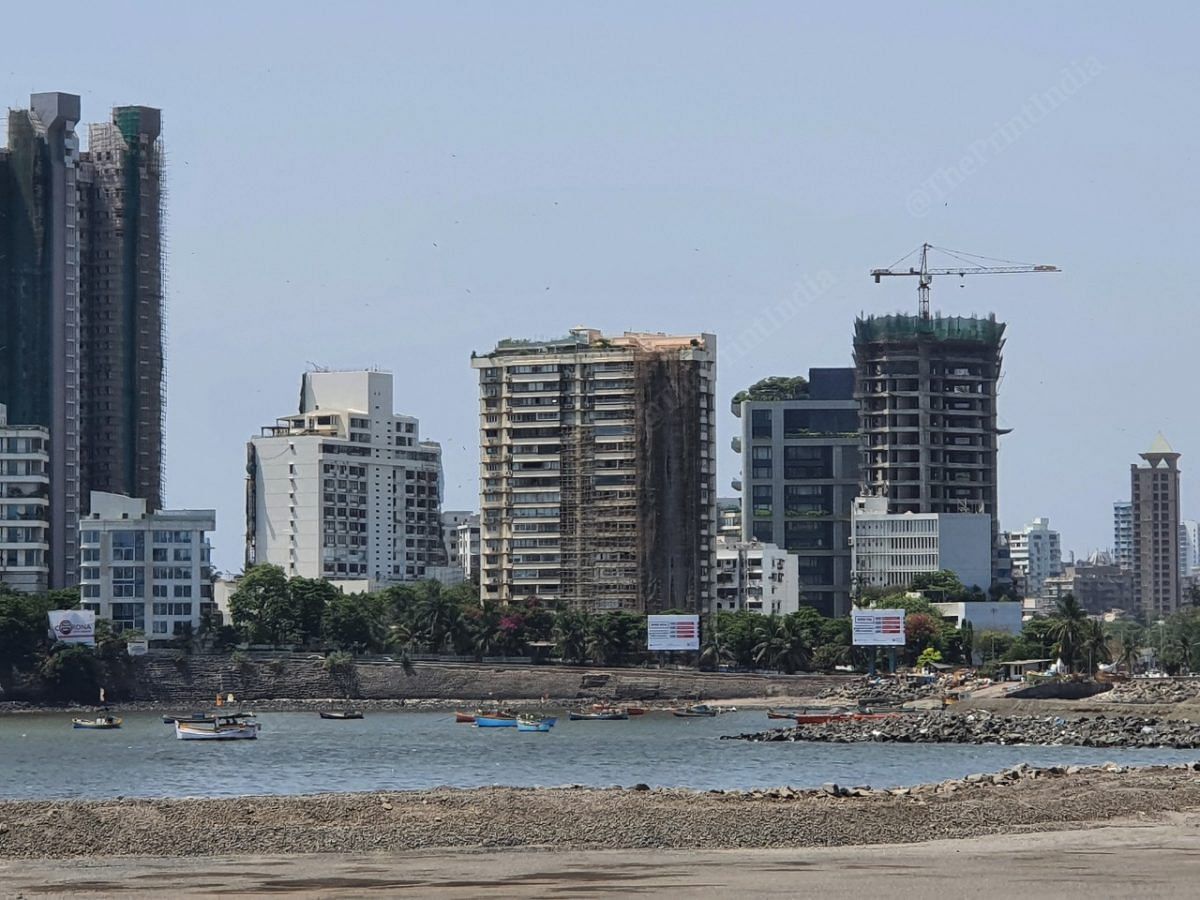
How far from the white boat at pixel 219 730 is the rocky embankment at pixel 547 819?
81453 millimetres

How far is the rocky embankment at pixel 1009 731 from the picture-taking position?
14675 cm

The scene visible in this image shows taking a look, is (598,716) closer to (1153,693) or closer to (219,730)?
(219,730)

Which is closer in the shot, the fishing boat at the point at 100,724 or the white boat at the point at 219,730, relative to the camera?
the white boat at the point at 219,730

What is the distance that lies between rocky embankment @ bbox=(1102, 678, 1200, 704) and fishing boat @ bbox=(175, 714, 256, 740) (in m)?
66.6

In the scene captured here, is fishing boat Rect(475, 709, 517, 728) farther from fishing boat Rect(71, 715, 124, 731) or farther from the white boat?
fishing boat Rect(71, 715, 124, 731)

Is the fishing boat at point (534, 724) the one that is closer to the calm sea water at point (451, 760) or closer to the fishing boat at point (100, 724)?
the calm sea water at point (451, 760)

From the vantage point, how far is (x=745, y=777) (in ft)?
370

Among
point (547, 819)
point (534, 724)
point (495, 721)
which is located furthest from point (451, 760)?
point (547, 819)

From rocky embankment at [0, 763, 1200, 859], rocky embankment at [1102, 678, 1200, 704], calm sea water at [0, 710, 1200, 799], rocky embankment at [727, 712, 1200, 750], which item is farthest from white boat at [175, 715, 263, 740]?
rocky embankment at [0, 763, 1200, 859]

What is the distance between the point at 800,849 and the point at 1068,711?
398 ft

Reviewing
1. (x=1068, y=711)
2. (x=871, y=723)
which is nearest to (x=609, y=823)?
A: (x=871, y=723)

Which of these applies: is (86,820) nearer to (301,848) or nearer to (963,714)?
(301,848)

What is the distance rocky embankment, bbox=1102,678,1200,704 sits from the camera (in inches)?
7283

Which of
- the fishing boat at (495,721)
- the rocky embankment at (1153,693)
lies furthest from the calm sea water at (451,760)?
the rocky embankment at (1153,693)
